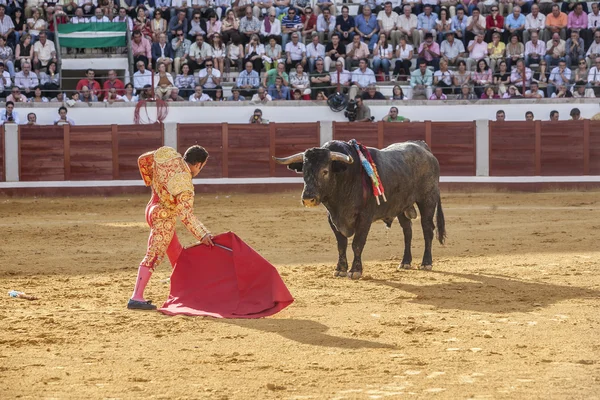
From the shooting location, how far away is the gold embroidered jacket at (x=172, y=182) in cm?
554

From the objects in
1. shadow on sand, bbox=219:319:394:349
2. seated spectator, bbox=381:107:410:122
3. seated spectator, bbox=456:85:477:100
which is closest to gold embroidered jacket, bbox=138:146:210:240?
shadow on sand, bbox=219:319:394:349

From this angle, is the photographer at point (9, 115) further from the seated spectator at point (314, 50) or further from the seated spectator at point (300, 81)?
the seated spectator at point (314, 50)

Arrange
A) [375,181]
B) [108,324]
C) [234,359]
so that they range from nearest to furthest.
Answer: [234,359], [108,324], [375,181]

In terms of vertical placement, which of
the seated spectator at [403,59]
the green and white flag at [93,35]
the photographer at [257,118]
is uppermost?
the green and white flag at [93,35]

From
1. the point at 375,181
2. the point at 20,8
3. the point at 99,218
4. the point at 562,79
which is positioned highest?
the point at 20,8

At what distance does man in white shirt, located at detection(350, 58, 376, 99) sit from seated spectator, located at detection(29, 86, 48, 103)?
4748 mm

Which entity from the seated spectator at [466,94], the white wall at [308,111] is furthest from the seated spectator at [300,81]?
the seated spectator at [466,94]

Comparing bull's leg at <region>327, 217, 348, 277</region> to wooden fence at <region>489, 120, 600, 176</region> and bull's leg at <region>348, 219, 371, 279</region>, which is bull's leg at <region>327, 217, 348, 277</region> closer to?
bull's leg at <region>348, 219, 371, 279</region>

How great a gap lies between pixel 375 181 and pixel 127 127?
28.3 ft

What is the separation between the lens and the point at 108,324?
5.36 meters

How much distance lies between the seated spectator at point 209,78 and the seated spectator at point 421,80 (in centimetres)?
305

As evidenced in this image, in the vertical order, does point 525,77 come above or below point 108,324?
above

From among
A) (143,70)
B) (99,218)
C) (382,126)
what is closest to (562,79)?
(382,126)

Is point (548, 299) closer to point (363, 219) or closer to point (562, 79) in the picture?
point (363, 219)
